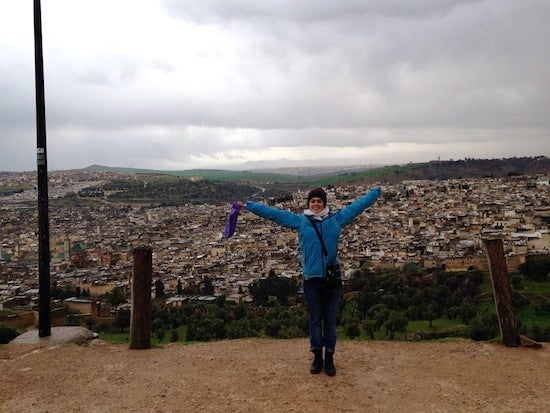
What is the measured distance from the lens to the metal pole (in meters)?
6.05

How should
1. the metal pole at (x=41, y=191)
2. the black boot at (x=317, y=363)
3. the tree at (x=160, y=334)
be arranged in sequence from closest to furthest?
the black boot at (x=317, y=363) → the metal pole at (x=41, y=191) → the tree at (x=160, y=334)

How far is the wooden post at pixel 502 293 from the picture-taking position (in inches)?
213

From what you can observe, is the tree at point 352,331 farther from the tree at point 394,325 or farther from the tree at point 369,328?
the tree at point 394,325

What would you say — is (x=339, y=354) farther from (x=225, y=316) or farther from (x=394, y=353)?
(x=225, y=316)

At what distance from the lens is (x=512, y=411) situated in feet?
12.3

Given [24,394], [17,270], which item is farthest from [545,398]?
[17,270]

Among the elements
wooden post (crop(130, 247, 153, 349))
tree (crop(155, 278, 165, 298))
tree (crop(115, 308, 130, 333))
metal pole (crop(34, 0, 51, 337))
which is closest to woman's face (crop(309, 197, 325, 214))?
wooden post (crop(130, 247, 153, 349))

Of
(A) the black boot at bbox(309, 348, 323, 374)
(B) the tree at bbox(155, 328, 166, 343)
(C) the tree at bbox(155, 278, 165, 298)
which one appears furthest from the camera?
(C) the tree at bbox(155, 278, 165, 298)

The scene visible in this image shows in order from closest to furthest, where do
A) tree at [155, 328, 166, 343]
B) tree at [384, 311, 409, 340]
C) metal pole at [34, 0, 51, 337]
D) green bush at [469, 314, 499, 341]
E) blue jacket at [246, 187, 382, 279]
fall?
1. blue jacket at [246, 187, 382, 279]
2. metal pole at [34, 0, 51, 337]
3. green bush at [469, 314, 499, 341]
4. tree at [155, 328, 166, 343]
5. tree at [384, 311, 409, 340]

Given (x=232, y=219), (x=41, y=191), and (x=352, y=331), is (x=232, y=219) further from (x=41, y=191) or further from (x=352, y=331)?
(x=352, y=331)

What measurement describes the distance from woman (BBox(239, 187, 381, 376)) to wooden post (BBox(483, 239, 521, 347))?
2.06 meters

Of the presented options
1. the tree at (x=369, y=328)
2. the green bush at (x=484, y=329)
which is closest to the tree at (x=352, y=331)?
the tree at (x=369, y=328)

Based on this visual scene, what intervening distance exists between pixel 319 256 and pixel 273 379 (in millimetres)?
1103

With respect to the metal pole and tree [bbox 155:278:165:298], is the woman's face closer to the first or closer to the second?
the metal pole
